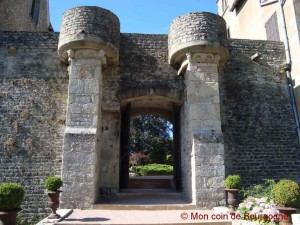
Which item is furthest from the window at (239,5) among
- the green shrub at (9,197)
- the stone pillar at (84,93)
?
the green shrub at (9,197)

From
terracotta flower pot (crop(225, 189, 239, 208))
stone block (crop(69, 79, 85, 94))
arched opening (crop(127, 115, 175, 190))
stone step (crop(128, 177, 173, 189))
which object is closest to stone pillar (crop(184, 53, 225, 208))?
terracotta flower pot (crop(225, 189, 239, 208))

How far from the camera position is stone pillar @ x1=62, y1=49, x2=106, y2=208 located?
699 centimetres

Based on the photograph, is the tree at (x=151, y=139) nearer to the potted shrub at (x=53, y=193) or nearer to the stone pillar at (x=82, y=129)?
the stone pillar at (x=82, y=129)

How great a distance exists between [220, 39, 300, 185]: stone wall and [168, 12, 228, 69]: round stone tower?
3.74 ft

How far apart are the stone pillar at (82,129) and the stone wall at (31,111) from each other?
0.81 meters

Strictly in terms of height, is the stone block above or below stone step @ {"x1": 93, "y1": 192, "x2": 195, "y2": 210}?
above

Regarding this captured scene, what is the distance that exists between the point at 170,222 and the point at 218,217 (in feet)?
3.54

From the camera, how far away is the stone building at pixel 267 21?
915 cm

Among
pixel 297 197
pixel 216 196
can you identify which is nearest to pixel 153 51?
pixel 216 196

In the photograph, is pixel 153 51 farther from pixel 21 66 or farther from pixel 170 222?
pixel 170 222

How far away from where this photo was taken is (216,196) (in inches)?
280

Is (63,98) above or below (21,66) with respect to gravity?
below

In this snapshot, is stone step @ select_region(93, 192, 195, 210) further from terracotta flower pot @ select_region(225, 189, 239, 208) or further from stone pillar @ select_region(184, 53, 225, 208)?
terracotta flower pot @ select_region(225, 189, 239, 208)

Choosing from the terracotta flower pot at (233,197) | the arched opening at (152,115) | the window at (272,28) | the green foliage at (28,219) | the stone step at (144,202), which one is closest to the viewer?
the terracotta flower pot at (233,197)
